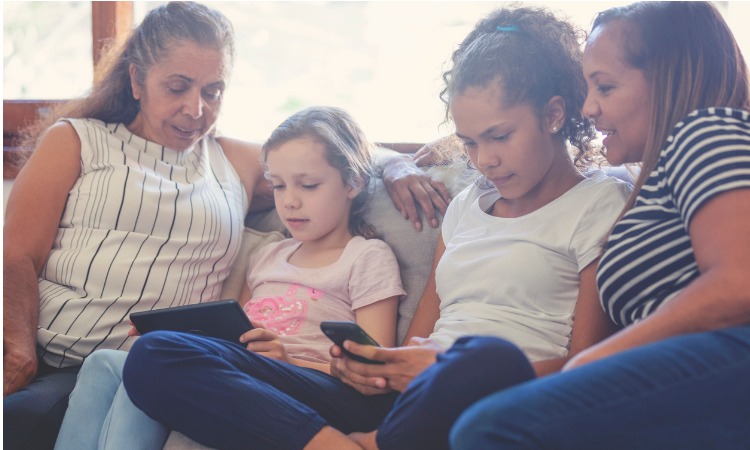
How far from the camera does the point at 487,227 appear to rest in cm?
158

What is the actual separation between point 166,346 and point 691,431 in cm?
82

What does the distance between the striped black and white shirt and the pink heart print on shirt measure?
66 cm

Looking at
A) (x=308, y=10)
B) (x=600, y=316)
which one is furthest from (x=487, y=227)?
(x=308, y=10)

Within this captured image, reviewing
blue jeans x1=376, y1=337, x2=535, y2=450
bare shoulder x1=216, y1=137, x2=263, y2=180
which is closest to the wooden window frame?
bare shoulder x1=216, y1=137, x2=263, y2=180

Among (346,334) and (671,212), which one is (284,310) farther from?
(671,212)

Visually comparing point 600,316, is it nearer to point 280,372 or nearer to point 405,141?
point 280,372

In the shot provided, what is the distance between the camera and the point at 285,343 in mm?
1637

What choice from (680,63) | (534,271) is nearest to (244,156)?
(534,271)

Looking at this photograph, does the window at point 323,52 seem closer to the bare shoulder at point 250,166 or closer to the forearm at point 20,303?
the bare shoulder at point 250,166

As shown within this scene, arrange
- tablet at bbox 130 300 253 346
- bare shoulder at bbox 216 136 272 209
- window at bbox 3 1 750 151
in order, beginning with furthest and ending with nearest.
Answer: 1. window at bbox 3 1 750 151
2. bare shoulder at bbox 216 136 272 209
3. tablet at bbox 130 300 253 346

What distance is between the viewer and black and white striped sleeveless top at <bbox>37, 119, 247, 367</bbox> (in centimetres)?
171

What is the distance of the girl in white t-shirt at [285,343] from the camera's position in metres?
1.31

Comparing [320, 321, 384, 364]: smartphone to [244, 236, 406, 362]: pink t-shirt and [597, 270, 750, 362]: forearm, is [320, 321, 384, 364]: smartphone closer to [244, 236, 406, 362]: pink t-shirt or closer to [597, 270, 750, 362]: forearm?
[244, 236, 406, 362]: pink t-shirt

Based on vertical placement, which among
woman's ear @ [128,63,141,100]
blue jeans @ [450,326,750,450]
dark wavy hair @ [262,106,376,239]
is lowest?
blue jeans @ [450,326,750,450]
